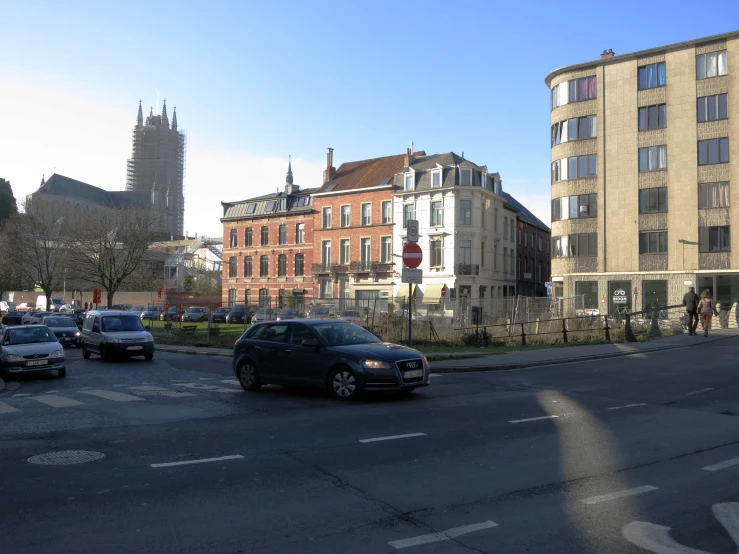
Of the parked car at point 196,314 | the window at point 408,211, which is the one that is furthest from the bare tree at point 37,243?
the window at point 408,211

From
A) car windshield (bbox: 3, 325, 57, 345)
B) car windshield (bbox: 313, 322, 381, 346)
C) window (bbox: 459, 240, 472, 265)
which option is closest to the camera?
car windshield (bbox: 313, 322, 381, 346)

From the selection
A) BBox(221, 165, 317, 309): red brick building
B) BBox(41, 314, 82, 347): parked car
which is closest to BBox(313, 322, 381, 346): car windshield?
BBox(41, 314, 82, 347): parked car

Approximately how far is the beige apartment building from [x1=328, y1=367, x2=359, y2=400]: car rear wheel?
124 ft

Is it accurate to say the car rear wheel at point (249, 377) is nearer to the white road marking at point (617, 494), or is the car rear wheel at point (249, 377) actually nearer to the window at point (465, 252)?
the white road marking at point (617, 494)

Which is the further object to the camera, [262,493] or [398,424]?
[398,424]

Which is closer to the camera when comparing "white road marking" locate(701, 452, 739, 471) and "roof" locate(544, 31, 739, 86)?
"white road marking" locate(701, 452, 739, 471)

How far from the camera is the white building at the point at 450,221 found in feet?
181

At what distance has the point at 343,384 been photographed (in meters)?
12.6

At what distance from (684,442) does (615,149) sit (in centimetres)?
4214

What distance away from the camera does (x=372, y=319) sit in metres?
27.9

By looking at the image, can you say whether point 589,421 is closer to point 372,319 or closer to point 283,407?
point 283,407

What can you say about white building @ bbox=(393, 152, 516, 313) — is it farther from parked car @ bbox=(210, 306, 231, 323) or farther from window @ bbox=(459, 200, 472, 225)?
parked car @ bbox=(210, 306, 231, 323)

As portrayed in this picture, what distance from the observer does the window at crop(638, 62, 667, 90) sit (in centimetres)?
4588

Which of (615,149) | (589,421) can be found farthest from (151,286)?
(589,421)
